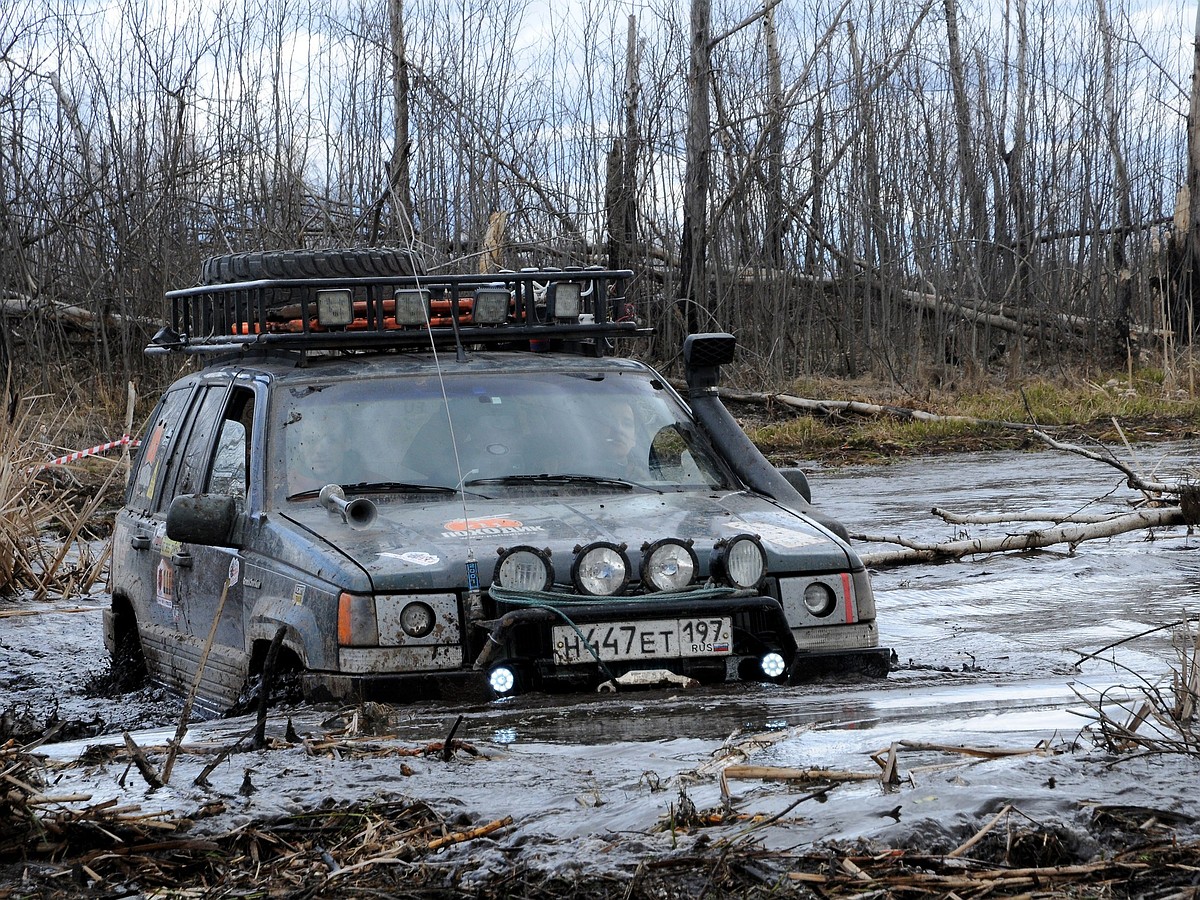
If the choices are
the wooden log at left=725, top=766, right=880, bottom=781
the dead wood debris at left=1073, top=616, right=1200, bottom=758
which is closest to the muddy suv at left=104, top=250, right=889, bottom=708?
the dead wood debris at left=1073, top=616, right=1200, bottom=758

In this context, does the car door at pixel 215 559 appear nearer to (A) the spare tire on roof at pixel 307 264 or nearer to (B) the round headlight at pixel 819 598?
(A) the spare tire on roof at pixel 307 264

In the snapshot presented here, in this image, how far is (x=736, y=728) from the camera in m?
4.02

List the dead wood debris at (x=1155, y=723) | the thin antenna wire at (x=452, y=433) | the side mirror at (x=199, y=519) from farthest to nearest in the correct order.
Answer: the side mirror at (x=199, y=519) → the thin antenna wire at (x=452, y=433) → the dead wood debris at (x=1155, y=723)

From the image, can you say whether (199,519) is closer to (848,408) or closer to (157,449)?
(157,449)

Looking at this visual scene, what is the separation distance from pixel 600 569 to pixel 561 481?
89cm

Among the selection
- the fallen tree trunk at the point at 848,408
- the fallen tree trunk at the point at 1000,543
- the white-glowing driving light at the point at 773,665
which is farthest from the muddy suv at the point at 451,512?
the fallen tree trunk at the point at 848,408

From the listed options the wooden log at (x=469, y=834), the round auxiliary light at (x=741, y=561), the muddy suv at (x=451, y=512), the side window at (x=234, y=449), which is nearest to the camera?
the wooden log at (x=469, y=834)

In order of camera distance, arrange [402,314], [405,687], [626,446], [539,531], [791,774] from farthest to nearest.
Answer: [402,314]
[626,446]
[539,531]
[405,687]
[791,774]

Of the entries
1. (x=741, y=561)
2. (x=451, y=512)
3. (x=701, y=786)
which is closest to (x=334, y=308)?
(x=451, y=512)

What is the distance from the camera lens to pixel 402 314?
236 inches

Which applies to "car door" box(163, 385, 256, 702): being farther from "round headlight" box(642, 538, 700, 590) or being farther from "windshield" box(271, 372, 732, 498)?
"round headlight" box(642, 538, 700, 590)

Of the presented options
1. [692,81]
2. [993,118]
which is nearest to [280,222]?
[692,81]

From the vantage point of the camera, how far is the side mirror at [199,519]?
529 centimetres

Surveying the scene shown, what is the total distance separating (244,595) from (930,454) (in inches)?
442
